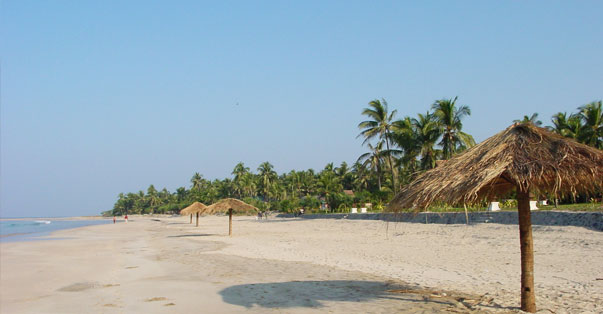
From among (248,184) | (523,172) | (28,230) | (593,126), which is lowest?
(28,230)

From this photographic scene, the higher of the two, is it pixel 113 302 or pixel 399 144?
pixel 399 144

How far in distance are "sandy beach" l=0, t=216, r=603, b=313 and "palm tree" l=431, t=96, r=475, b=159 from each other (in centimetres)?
1289

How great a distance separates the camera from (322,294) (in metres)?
7.84

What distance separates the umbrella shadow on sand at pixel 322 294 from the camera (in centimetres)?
712

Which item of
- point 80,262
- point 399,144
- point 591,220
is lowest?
point 80,262

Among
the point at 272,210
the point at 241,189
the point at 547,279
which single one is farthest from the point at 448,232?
the point at 241,189

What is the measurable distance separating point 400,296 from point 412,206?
2182 millimetres

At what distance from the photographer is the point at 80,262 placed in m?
15.0

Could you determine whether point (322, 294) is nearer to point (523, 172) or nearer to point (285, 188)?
point (523, 172)

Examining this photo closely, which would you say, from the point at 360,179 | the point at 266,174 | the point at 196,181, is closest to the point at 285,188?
the point at 266,174

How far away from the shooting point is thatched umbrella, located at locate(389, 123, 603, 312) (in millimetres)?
5359

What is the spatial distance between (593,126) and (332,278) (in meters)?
27.4

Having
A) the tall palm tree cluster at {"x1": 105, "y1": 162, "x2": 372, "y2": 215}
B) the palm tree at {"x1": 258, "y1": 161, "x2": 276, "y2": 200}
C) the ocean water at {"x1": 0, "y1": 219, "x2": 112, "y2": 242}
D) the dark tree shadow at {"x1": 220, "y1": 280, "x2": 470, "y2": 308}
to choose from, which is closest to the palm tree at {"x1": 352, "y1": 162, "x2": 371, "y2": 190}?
the tall palm tree cluster at {"x1": 105, "y1": 162, "x2": 372, "y2": 215}

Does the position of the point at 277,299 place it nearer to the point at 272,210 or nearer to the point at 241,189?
the point at 272,210
